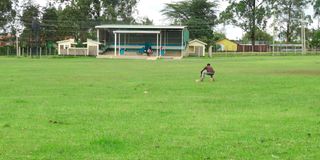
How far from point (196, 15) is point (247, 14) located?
9.45 m

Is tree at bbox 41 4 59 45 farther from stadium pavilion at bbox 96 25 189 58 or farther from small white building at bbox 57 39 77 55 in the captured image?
stadium pavilion at bbox 96 25 189 58

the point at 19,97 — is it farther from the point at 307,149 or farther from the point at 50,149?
the point at 307,149

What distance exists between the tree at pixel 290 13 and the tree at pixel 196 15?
1208cm

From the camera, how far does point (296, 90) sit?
1931cm

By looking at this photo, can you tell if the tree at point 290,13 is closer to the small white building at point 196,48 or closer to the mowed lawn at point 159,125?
the small white building at point 196,48

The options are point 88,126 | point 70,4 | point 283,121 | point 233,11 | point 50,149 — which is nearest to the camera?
point 50,149

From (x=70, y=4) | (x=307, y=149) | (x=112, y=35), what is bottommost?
(x=307, y=149)

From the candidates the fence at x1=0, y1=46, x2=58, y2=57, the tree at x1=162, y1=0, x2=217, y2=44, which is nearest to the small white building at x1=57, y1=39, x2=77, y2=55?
the fence at x1=0, y1=46, x2=58, y2=57

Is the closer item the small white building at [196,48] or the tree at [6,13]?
the small white building at [196,48]

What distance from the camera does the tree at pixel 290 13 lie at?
334ft

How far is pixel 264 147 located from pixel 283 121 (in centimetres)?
305

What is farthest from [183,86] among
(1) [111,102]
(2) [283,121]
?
(2) [283,121]

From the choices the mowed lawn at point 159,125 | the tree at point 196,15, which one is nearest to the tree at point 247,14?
the tree at point 196,15

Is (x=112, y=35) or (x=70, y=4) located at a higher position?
(x=70, y=4)
